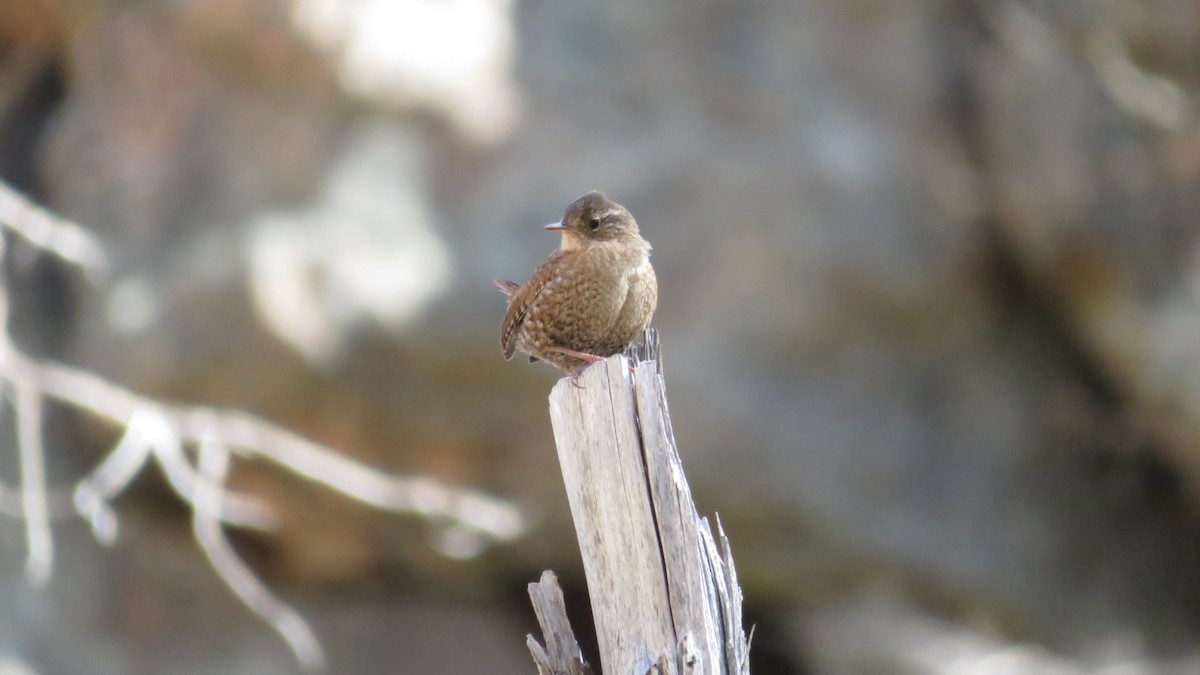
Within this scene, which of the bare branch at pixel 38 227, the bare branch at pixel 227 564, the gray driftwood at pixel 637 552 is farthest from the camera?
the bare branch at pixel 227 564

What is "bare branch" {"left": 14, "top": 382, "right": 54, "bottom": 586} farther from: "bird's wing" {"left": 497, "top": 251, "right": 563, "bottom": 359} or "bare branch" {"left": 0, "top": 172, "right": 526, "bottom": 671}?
"bird's wing" {"left": 497, "top": 251, "right": 563, "bottom": 359}

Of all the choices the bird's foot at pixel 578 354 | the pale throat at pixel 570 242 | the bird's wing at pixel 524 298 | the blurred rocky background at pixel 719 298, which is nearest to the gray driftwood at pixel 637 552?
the bird's foot at pixel 578 354

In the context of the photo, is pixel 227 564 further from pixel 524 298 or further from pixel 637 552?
pixel 637 552

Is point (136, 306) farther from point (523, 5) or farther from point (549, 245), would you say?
point (523, 5)

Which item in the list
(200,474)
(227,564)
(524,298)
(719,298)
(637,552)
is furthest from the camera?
(719,298)

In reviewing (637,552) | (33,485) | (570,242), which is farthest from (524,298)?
(33,485)

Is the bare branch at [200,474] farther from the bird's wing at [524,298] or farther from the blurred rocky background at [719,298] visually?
the bird's wing at [524,298]

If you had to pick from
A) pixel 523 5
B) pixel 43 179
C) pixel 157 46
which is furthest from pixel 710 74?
pixel 43 179
